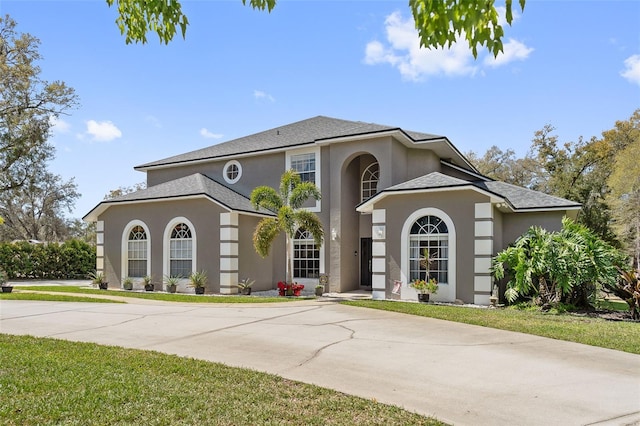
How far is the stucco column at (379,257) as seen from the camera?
16375 millimetres

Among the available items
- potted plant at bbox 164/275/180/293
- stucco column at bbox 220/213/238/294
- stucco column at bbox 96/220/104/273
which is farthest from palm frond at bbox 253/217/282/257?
stucco column at bbox 96/220/104/273

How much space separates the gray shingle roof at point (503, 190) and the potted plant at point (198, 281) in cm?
826

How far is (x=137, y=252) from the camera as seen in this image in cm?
2081

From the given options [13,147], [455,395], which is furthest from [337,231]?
[13,147]

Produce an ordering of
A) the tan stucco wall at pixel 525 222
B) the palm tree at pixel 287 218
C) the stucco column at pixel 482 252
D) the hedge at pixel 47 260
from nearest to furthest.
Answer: the stucco column at pixel 482 252 → the palm tree at pixel 287 218 → the tan stucco wall at pixel 525 222 → the hedge at pixel 47 260

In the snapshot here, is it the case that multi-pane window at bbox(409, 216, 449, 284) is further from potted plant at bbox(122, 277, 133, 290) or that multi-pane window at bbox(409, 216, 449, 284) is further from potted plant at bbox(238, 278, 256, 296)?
potted plant at bbox(122, 277, 133, 290)

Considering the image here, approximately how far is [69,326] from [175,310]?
10.6 feet

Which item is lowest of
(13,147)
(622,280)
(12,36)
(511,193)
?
(622,280)

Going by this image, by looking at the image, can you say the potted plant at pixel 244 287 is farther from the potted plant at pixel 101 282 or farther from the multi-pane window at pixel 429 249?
the potted plant at pixel 101 282

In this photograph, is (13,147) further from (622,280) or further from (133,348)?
(622,280)

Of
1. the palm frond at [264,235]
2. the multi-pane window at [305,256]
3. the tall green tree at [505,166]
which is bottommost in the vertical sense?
the multi-pane window at [305,256]

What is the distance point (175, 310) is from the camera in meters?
13.1

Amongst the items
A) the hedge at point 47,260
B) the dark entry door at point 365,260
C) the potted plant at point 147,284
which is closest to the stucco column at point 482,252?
the dark entry door at point 365,260

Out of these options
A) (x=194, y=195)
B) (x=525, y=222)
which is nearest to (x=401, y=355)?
(x=525, y=222)
